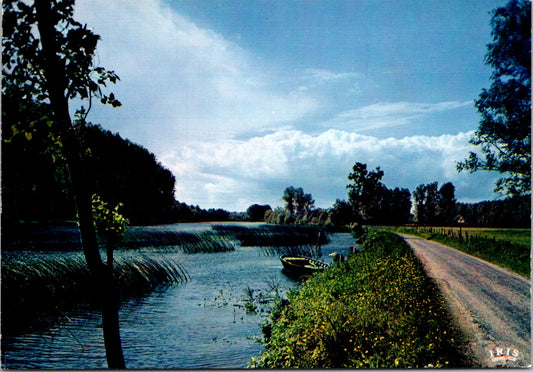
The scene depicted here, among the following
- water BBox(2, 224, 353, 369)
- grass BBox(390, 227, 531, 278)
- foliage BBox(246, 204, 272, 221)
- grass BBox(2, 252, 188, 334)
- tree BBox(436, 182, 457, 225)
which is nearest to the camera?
water BBox(2, 224, 353, 369)

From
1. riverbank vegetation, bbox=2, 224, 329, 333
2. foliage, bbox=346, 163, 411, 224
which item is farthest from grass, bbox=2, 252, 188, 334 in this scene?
foliage, bbox=346, 163, 411, 224

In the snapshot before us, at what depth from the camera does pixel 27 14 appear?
5.40 m

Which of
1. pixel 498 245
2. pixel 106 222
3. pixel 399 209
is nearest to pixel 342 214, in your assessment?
pixel 399 209

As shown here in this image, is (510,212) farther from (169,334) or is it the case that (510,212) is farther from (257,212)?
(257,212)

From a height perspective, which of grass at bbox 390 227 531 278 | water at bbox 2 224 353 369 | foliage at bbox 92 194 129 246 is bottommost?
water at bbox 2 224 353 369

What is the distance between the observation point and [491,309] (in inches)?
411

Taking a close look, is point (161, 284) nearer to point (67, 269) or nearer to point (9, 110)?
point (67, 269)

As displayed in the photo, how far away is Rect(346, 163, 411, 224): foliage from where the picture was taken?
192ft

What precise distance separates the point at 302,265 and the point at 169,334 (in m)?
12.9

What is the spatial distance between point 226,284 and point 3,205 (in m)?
14.4

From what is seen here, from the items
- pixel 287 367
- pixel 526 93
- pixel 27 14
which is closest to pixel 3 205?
pixel 27 14

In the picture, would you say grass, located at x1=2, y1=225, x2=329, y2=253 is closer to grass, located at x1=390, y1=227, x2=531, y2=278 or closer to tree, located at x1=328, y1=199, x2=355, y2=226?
grass, located at x1=390, y1=227, x2=531, y2=278

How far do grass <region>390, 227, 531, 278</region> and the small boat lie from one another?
894cm

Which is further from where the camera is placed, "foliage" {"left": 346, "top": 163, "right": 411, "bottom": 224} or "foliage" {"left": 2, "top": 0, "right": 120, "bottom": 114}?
"foliage" {"left": 346, "top": 163, "right": 411, "bottom": 224}
